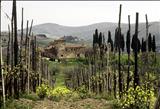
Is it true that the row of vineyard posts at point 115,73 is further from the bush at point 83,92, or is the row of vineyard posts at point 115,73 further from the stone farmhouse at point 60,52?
the stone farmhouse at point 60,52

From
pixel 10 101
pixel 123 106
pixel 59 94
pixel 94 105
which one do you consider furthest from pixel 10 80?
pixel 59 94

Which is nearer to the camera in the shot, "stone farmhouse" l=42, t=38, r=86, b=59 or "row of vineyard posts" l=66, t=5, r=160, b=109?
"row of vineyard posts" l=66, t=5, r=160, b=109

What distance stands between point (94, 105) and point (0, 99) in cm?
465

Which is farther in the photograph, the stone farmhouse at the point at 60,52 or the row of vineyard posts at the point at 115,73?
the stone farmhouse at the point at 60,52

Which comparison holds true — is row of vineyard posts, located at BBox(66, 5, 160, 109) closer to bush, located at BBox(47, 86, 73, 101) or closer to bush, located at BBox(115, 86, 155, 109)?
bush, located at BBox(115, 86, 155, 109)

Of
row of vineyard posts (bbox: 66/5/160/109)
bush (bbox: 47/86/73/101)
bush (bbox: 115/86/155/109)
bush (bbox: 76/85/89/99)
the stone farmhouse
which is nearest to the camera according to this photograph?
bush (bbox: 115/86/155/109)

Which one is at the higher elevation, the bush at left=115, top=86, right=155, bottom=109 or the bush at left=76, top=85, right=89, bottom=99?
the bush at left=115, top=86, right=155, bottom=109

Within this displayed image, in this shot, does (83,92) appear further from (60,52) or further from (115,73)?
(60,52)

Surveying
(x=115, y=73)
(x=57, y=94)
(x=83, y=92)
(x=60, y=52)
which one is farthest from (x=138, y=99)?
(x=60, y=52)

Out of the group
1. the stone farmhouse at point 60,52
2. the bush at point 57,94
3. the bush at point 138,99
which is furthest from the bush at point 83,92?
the stone farmhouse at point 60,52

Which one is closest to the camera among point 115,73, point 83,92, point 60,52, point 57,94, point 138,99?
point 138,99

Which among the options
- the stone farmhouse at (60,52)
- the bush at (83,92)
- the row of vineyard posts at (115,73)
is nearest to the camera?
the row of vineyard posts at (115,73)

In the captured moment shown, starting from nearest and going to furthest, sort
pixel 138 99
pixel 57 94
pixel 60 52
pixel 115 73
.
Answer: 1. pixel 138 99
2. pixel 57 94
3. pixel 115 73
4. pixel 60 52

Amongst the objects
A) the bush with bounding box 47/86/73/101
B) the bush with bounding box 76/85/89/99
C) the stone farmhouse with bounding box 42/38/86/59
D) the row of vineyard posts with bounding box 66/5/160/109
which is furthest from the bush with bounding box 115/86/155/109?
the stone farmhouse with bounding box 42/38/86/59
